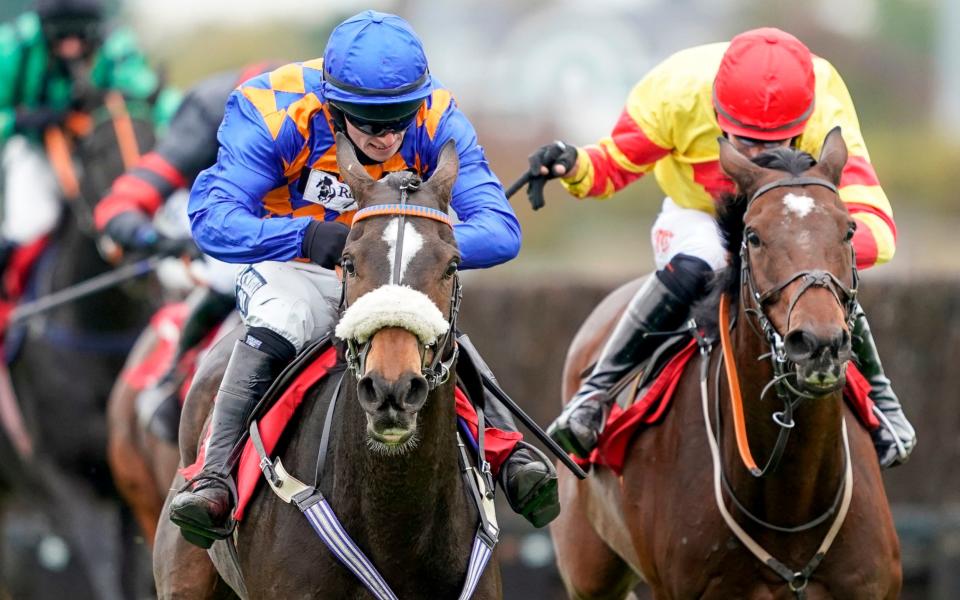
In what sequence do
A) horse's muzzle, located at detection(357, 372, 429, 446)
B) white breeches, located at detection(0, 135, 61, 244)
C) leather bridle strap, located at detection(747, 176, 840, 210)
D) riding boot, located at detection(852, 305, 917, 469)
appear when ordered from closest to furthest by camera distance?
horse's muzzle, located at detection(357, 372, 429, 446) < leather bridle strap, located at detection(747, 176, 840, 210) < riding boot, located at detection(852, 305, 917, 469) < white breeches, located at detection(0, 135, 61, 244)

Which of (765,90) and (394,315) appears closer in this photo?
(394,315)

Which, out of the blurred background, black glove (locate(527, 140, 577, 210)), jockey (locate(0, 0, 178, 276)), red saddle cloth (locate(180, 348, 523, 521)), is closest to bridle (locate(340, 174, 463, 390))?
red saddle cloth (locate(180, 348, 523, 521))

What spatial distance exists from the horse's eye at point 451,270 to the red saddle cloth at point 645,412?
1813 millimetres

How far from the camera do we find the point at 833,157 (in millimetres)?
5695

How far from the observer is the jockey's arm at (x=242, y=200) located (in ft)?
17.3

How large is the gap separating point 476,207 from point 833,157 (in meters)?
1.21

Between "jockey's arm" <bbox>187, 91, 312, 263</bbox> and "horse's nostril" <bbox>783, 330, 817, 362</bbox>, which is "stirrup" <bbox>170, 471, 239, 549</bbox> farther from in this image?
"horse's nostril" <bbox>783, 330, 817, 362</bbox>

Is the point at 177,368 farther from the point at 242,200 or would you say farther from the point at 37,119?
the point at 242,200

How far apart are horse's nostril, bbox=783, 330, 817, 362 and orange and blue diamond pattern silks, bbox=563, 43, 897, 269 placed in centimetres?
109

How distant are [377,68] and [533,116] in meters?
26.4

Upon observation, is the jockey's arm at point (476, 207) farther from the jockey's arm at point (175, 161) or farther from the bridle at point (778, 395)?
the jockey's arm at point (175, 161)

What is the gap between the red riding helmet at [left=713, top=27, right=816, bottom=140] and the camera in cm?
601

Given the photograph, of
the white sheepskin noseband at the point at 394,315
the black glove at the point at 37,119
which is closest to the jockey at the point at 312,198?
the white sheepskin noseband at the point at 394,315

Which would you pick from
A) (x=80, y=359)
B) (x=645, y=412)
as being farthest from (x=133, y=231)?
(x=645, y=412)
